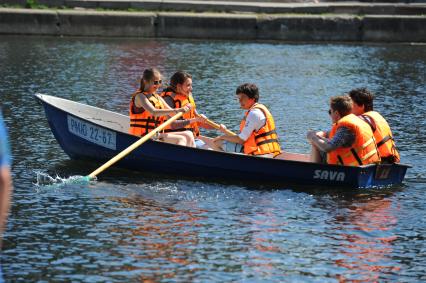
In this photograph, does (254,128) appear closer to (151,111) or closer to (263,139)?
(263,139)

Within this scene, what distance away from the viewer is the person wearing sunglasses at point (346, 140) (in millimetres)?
12524

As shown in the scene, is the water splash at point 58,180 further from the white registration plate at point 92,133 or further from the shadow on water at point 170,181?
the white registration plate at point 92,133

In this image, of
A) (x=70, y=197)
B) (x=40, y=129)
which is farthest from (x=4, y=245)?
(x=40, y=129)

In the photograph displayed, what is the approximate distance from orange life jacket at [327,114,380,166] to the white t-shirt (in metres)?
0.91

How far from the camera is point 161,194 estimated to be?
12438 mm

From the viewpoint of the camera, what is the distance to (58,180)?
42.4 ft

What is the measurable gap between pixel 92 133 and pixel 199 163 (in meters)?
1.64

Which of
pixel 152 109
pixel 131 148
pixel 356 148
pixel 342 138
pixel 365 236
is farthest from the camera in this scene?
pixel 152 109

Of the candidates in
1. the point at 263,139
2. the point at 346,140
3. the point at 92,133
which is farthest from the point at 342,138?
the point at 92,133

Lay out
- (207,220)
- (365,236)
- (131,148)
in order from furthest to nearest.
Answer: (131,148) < (207,220) < (365,236)

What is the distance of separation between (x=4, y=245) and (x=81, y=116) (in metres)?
4.56

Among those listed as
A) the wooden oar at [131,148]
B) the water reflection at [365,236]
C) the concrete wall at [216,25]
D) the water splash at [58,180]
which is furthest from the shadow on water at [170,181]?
the concrete wall at [216,25]

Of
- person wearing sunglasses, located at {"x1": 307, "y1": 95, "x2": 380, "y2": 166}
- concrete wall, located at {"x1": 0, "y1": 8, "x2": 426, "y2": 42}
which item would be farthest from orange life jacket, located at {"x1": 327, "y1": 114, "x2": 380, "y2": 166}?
concrete wall, located at {"x1": 0, "y1": 8, "x2": 426, "y2": 42}

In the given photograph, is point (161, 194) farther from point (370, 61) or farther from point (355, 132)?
point (370, 61)
